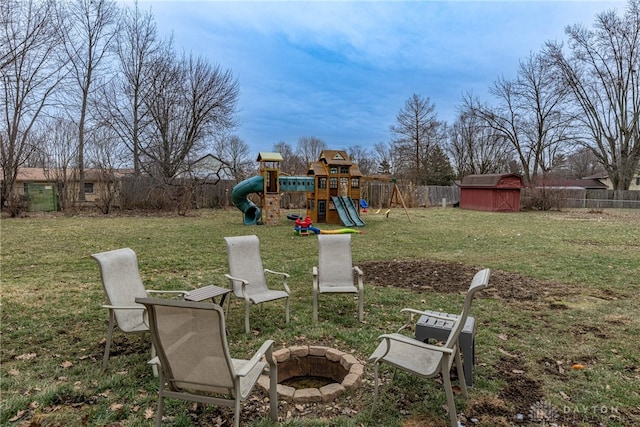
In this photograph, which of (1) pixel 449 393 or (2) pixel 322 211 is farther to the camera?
(2) pixel 322 211

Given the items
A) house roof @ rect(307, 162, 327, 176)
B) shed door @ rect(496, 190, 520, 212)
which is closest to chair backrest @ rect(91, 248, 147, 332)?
house roof @ rect(307, 162, 327, 176)

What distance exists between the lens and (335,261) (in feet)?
16.8

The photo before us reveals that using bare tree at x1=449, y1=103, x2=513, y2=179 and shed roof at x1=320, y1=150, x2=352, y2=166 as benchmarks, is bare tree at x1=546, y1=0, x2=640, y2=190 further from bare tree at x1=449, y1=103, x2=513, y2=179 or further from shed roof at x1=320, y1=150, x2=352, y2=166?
shed roof at x1=320, y1=150, x2=352, y2=166

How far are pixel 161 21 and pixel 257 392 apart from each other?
2782 cm

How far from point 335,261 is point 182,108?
75.0 feet

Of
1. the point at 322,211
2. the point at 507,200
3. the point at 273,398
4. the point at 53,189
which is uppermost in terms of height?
the point at 53,189

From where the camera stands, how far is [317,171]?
658 inches

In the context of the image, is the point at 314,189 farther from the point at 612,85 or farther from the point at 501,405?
the point at 612,85

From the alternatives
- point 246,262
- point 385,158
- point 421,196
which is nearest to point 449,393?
point 246,262

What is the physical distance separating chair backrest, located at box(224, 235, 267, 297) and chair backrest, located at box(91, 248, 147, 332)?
120cm

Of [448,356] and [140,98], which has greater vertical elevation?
[140,98]

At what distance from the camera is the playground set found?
15.8 meters

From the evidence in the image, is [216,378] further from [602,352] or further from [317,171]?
[317,171]

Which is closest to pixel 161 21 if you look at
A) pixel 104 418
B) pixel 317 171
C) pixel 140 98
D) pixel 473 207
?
pixel 140 98
